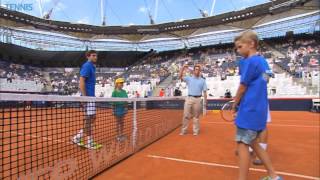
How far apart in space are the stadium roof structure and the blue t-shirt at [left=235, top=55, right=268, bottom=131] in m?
26.8

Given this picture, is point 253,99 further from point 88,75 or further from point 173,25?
point 173,25

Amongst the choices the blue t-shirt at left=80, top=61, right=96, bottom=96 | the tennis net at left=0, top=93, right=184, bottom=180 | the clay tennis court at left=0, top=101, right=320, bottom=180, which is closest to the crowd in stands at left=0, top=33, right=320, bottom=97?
the clay tennis court at left=0, top=101, right=320, bottom=180

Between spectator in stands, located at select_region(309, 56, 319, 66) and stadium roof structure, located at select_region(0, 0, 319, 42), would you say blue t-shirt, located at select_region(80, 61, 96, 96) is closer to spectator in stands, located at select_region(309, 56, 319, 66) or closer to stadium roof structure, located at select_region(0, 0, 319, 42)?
spectator in stands, located at select_region(309, 56, 319, 66)

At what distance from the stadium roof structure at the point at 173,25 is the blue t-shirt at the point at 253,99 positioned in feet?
88.0

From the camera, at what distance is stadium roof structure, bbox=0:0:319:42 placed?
29.2 metres

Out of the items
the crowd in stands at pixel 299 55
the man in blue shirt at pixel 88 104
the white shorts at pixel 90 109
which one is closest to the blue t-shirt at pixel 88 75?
the man in blue shirt at pixel 88 104

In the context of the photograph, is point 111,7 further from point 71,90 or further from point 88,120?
point 88,120

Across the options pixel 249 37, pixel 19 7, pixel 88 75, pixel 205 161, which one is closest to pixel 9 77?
pixel 19 7

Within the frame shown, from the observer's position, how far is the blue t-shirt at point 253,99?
131 inches

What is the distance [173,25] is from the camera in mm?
36000

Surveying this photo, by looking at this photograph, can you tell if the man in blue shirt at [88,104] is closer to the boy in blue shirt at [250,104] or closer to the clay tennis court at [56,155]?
the clay tennis court at [56,155]

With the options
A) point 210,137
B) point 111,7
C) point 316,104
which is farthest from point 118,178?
point 111,7

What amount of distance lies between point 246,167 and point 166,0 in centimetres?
3728

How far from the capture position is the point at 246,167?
3361 millimetres
